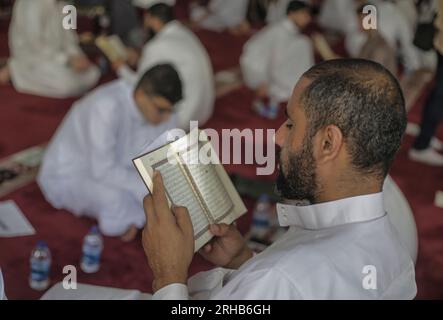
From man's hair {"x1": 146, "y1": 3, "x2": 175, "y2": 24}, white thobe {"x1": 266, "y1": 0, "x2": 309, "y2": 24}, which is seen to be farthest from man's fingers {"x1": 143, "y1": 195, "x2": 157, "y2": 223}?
white thobe {"x1": 266, "y1": 0, "x2": 309, "y2": 24}

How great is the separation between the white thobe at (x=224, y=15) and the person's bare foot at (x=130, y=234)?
182 inches

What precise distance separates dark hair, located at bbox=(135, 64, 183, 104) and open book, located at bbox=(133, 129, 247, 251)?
1.12 meters

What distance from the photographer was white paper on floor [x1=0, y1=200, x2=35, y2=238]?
270 centimetres

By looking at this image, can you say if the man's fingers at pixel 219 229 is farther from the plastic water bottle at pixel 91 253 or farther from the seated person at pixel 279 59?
the seated person at pixel 279 59

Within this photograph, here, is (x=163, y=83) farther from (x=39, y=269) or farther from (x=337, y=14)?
(x=337, y=14)

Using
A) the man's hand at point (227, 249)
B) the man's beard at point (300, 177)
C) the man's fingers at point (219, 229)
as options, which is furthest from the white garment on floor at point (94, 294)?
the man's beard at point (300, 177)

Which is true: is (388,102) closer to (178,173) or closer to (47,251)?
(178,173)

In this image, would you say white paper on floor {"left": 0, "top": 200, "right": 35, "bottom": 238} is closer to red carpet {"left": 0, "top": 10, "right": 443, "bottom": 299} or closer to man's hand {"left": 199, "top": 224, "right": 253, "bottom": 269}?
red carpet {"left": 0, "top": 10, "right": 443, "bottom": 299}

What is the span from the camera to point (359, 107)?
3.79ft

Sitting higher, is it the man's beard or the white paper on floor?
the man's beard

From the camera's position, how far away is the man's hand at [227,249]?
1.49 m

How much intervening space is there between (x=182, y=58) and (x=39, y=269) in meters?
2.08

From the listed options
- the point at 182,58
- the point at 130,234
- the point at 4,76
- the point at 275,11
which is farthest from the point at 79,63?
the point at 275,11

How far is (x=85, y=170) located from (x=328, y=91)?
198cm
